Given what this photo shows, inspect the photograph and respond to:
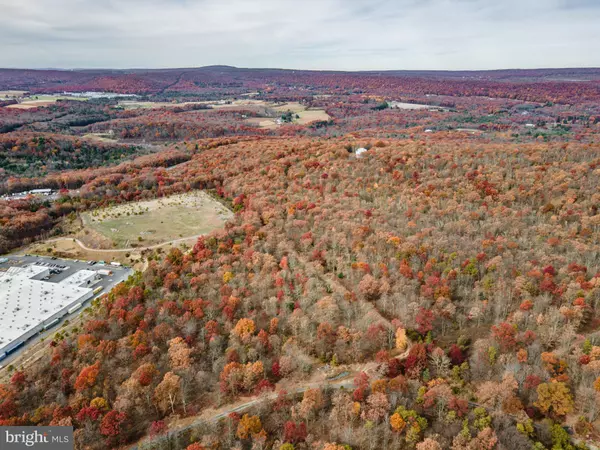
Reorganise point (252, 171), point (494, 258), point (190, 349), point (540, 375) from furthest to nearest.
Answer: point (252, 171) < point (494, 258) < point (190, 349) < point (540, 375)

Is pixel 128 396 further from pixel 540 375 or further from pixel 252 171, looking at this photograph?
pixel 252 171

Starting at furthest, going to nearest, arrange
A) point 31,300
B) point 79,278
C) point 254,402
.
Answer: point 79,278
point 31,300
point 254,402

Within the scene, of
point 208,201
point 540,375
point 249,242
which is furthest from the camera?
point 208,201

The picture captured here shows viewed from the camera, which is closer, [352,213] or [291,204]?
[352,213]

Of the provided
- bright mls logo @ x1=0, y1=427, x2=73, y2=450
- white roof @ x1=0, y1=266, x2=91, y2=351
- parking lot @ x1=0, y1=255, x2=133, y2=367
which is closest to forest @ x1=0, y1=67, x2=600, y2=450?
bright mls logo @ x1=0, y1=427, x2=73, y2=450

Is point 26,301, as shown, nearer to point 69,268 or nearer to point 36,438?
point 69,268

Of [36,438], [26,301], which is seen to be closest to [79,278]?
[26,301]

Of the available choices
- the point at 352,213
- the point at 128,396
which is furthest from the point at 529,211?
the point at 128,396
